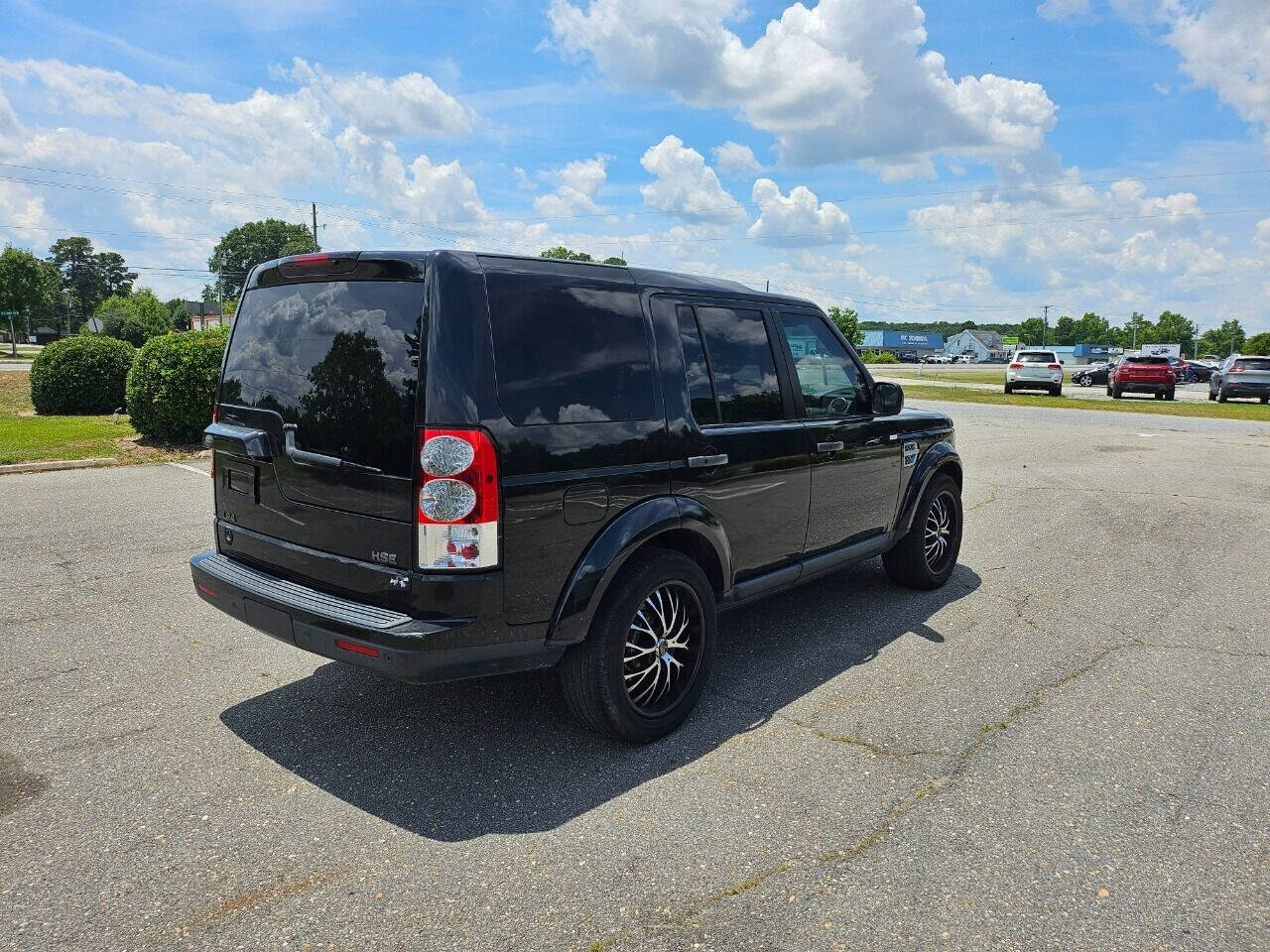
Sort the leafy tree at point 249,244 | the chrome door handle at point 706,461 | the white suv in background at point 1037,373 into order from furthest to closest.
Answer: the leafy tree at point 249,244
the white suv in background at point 1037,373
the chrome door handle at point 706,461

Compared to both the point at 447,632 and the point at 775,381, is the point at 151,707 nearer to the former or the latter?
the point at 447,632

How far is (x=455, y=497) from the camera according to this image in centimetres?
303

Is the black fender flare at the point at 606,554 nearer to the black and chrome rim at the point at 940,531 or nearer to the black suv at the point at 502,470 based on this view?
the black suv at the point at 502,470

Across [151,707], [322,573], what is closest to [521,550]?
[322,573]

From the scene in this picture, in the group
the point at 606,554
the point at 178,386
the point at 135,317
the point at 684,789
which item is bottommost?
the point at 684,789

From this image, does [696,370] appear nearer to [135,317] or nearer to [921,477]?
[921,477]

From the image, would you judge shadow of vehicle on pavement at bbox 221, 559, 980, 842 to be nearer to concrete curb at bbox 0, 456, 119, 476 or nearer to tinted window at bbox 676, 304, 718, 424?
tinted window at bbox 676, 304, 718, 424

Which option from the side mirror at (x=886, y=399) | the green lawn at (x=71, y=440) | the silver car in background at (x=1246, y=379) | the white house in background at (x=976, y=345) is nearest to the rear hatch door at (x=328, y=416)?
the side mirror at (x=886, y=399)

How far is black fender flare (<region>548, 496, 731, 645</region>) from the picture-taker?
332 cm

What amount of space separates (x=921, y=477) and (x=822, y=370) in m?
1.27

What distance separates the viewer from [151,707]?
4.01 m

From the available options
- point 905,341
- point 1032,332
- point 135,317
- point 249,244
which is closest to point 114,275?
point 249,244

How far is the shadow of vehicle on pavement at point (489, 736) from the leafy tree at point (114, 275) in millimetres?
156262

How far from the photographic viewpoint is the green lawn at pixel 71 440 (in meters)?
11.1
